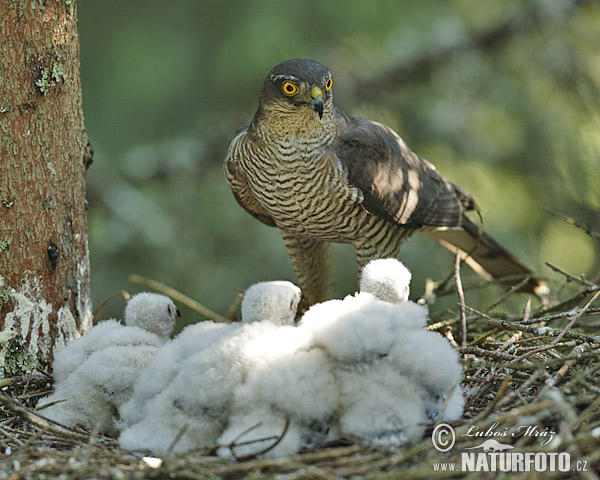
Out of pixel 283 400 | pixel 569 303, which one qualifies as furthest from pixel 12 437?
pixel 569 303

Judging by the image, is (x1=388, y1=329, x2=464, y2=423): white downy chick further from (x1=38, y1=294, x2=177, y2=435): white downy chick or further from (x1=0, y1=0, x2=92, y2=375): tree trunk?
(x1=0, y1=0, x2=92, y2=375): tree trunk

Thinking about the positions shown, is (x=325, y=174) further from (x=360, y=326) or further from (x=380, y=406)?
(x=380, y=406)

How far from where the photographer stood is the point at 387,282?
2895 mm

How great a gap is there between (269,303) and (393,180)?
4.88ft

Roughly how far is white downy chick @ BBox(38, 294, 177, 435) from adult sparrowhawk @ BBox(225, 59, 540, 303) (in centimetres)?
119

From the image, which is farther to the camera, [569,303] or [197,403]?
[569,303]

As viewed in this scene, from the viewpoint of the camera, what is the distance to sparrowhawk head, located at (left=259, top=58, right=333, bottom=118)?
3477 millimetres

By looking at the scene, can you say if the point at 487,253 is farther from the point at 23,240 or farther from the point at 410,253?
the point at 23,240

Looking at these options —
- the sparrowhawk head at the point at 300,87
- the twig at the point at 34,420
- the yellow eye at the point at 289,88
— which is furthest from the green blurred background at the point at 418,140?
the twig at the point at 34,420

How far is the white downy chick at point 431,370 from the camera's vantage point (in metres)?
2.41

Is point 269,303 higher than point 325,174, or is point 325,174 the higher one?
point 325,174

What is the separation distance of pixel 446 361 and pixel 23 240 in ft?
5.94

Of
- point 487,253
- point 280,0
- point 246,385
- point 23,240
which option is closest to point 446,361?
point 246,385

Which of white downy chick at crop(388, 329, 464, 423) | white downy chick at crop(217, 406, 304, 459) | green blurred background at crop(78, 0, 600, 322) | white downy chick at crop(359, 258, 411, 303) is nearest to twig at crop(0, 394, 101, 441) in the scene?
white downy chick at crop(217, 406, 304, 459)
